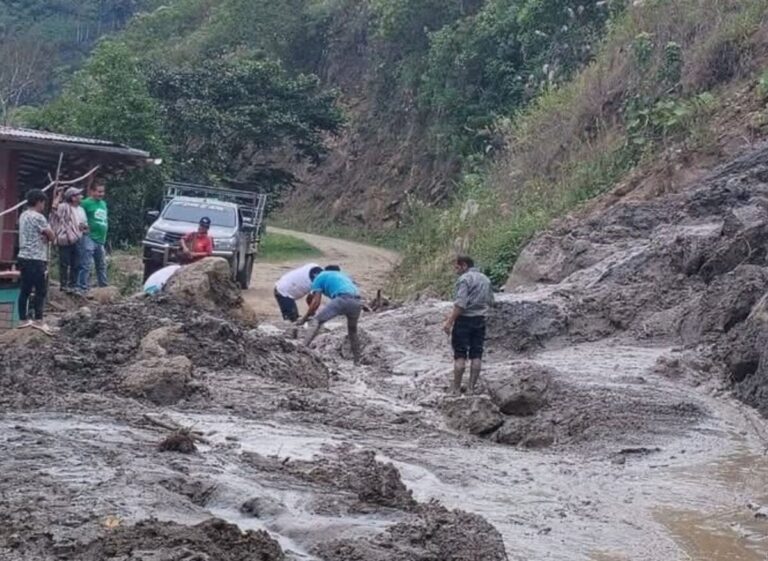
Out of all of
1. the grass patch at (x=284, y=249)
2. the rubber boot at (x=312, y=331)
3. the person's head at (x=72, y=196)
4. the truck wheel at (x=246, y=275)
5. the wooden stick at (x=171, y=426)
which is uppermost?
the person's head at (x=72, y=196)

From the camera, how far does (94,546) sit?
19.2 ft

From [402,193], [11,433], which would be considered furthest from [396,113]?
[11,433]

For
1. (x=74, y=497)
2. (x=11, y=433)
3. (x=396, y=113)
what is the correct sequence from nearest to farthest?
1. (x=74, y=497)
2. (x=11, y=433)
3. (x=396, y=113)

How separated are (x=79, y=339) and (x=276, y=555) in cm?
633

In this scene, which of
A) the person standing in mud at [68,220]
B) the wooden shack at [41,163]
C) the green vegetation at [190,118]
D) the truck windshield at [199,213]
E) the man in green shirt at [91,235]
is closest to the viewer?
the person standing in mud at [68,220]

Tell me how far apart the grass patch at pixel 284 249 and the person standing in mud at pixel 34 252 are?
57.3ft

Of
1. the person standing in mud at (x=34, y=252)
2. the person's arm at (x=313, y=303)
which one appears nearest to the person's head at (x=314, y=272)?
the person's arm at (x=313, y=303)

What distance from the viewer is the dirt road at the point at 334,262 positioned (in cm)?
2167

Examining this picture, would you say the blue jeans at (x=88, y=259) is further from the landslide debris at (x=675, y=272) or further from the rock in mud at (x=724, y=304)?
the rock in mud at (x=724, y=304)

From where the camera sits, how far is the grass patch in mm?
30959

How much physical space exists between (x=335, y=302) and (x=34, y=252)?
308 cm

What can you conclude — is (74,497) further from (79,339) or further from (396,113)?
(396,113)

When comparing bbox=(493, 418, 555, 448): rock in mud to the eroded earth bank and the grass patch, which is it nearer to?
the eroded earth bank

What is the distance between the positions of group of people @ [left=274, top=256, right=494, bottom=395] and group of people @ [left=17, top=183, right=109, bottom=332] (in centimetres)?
222
